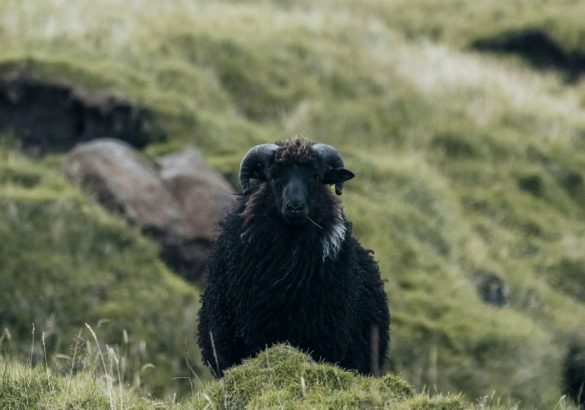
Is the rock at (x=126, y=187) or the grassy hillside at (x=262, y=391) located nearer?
the grassy hillside at (x=262, y=391)

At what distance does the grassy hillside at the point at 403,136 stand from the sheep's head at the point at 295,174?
18.1ft

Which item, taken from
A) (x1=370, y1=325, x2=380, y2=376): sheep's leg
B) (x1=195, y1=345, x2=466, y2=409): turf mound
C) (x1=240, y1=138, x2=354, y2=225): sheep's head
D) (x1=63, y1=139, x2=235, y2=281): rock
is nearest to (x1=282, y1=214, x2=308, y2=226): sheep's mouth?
(x1=240, y1=138, x2=354, y2=225): sheep's head

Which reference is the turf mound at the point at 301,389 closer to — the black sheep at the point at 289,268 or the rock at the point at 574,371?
the black sheep at the point at 289,268

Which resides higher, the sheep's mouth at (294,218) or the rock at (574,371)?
the sheep's mouth at (294,218)

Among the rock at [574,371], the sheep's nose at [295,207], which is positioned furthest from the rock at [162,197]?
the sheep's nose at [295,207]

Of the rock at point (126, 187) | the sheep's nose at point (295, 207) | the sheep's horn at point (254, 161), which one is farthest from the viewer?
the rock at point (126, 187)

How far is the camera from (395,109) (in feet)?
72.3

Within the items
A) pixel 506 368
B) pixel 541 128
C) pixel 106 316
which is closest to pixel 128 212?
pixel 106 316

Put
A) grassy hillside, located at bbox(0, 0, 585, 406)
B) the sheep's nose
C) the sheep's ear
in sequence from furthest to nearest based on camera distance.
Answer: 1. grassy hillside, located at bbox(0, 0, 585, 406)
2. the sheep's ear
3. the sheep's nose

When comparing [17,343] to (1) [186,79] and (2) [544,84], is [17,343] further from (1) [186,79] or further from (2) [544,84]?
(2) [544,84]

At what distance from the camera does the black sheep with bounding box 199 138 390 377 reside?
873 cm

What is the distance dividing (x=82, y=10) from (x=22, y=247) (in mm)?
7586

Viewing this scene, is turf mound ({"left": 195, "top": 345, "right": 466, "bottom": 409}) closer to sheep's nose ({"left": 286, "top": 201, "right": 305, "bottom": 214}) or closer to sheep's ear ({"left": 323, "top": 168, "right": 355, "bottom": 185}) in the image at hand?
sheep's nose ({"left": 286, "top": 201, "right": 305, "bottom": 214})

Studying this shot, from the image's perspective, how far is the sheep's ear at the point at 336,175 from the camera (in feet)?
30.3
